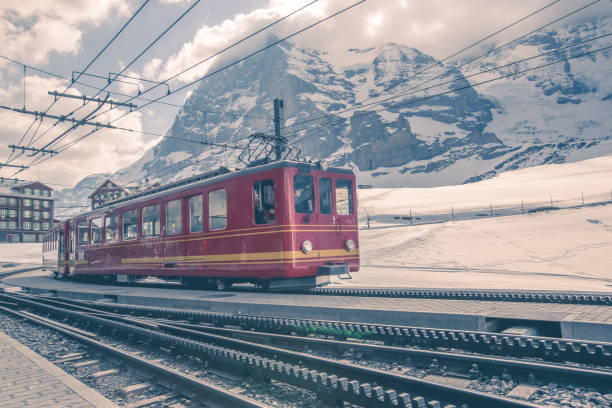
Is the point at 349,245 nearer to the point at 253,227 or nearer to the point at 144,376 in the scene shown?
the point at 253,227

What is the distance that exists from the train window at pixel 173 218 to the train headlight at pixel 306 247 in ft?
14.3

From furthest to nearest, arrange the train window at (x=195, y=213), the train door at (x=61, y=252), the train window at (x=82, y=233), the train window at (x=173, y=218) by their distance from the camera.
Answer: the train door at (x=61, y=252)
the train window at (x=82, y=233)
the train window at (x=173, y=218)
the train window at (x=195, y=213)

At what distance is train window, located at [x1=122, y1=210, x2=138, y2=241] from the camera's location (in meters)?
15.1

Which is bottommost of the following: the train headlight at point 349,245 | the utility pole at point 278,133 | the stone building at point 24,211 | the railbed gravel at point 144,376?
the railbed gravel at point 144,376

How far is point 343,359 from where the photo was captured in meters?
5.74

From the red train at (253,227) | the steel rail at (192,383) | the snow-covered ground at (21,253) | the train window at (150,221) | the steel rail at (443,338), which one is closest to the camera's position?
the steel rail at (192,383)

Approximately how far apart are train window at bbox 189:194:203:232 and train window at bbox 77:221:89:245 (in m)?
8.93

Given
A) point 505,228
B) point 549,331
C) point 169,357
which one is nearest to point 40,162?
point 169,357

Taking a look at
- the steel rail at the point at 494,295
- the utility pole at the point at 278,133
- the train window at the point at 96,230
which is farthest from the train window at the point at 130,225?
the steel rail at the point at 494,295

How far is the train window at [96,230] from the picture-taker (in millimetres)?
17797

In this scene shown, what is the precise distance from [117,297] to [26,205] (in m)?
96.7

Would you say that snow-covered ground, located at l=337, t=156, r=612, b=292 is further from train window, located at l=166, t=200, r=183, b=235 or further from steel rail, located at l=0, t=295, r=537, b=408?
steel rail, located at l=0, t=295, r=537, b=408

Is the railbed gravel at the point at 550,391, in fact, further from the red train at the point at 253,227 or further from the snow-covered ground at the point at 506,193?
the snow-covered ground at the point at 506,193

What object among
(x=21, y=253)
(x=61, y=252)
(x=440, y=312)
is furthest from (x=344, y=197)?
(x=21, y=253)
